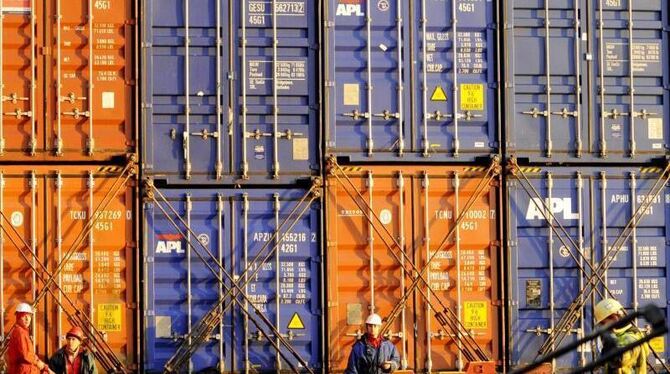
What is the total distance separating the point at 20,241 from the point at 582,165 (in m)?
6.97

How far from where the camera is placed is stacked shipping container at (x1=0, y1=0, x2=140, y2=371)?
Result: 1376cm

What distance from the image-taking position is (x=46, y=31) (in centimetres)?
1408

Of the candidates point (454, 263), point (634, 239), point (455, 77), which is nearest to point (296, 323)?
point (454, 263)

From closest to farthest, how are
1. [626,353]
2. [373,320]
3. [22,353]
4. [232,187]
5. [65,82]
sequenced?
[626,353]
[22,353]
[373,320]
[65,82]
[232,187]

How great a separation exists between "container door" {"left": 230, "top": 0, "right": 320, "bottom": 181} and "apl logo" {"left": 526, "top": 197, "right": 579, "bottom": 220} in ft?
8.99

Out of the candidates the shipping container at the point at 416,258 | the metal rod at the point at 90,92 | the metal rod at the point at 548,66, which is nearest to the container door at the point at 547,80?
the metal rod at the point at 548,66

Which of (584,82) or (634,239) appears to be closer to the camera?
(634,239)

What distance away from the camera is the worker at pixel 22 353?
12359 millimetres

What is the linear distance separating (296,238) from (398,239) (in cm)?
126

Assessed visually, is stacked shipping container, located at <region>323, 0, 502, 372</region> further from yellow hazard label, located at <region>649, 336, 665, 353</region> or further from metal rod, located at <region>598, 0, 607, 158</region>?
yellow hazard label, located at <region>649, 336, 665, 353</region>

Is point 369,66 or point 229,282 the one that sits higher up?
point 369,66

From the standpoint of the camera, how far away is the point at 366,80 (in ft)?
47.2

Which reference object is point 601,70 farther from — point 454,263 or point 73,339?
point 73,339

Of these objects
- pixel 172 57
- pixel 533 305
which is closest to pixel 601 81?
pixel 533 305
